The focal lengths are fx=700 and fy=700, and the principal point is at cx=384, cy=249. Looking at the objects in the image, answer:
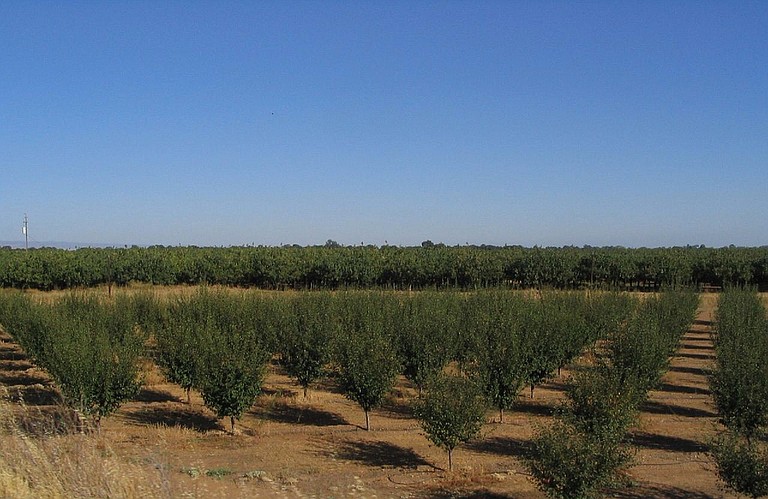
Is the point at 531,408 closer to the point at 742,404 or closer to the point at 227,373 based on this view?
the point at 742,404

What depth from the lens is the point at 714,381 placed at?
532 inches

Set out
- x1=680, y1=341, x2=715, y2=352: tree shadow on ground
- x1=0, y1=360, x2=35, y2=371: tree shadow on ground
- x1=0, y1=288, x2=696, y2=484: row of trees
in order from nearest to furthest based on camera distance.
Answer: x1=0, y1=288, x2=696, y2=484: row of trees
x1=0, y1=360, x2=35, y2=371: tree shadow on ground
x1=680, y1=341, x2=715, y2=352: tree shadow on ground

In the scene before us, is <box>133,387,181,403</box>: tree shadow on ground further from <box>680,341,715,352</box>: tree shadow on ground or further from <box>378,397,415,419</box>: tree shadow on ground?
<box>680,341,715,352</box>: tree shadow on ground

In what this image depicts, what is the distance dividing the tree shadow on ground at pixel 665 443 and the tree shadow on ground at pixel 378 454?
473 centimetres

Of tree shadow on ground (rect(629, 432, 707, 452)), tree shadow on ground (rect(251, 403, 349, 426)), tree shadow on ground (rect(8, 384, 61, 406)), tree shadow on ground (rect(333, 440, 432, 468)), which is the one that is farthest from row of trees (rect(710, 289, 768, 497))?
tree shadow on ground (rect(8, 384, 61, 406))

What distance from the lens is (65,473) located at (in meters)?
7.73

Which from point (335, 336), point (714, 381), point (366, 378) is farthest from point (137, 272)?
point (714, 381)

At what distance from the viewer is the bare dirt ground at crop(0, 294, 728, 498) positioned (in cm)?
1159

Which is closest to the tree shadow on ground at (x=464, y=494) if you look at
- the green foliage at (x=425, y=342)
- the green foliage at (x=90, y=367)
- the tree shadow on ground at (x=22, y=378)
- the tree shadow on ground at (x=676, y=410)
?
the green foliage at (x=425, y=342)

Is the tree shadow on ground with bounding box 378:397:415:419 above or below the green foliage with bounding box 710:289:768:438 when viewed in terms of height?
below

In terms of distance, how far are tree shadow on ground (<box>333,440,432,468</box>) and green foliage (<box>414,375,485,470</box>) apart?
1.35 m

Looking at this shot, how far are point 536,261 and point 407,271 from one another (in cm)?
988

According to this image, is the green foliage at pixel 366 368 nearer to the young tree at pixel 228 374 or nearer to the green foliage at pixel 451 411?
the young tree at pixel 228 374

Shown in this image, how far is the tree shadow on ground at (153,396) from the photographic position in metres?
19.0
